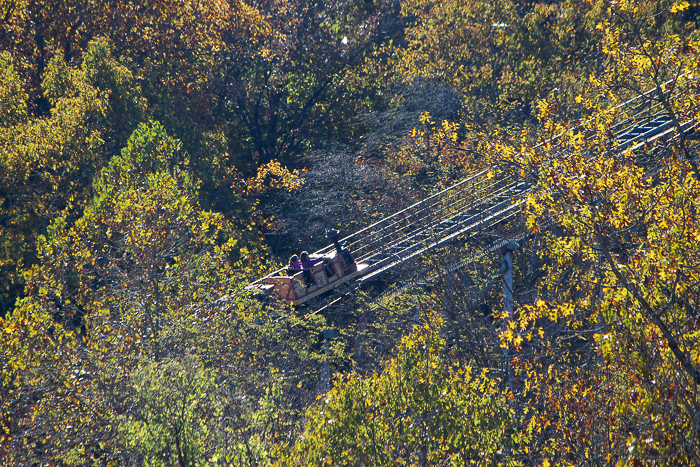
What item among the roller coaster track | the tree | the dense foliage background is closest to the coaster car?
the roller coaster track

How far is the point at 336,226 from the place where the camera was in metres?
22.3

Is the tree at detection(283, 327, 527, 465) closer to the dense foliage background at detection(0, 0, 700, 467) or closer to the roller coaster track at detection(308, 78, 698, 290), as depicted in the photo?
the dense foliage background at detection(0, 0, 700, 467)

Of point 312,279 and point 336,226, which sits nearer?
point 312,279

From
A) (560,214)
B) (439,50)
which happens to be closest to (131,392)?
(560,214)

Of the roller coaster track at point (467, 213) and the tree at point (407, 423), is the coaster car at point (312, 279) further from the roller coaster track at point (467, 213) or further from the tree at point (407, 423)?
the tree at point (407, 423)

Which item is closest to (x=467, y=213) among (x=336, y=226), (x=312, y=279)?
(x=312, y=279)

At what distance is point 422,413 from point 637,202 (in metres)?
3.40

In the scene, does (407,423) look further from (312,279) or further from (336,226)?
(336,226)

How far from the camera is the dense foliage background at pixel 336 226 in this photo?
7.13 metres

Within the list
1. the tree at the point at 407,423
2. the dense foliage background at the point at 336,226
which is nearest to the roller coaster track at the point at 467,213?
the dense foliage background at the point at 336,226

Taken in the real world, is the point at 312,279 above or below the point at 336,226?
Answer: below

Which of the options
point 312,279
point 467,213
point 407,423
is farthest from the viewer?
point 467,213

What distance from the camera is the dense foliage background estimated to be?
23.4 ft

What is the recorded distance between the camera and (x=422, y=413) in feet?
24.5
